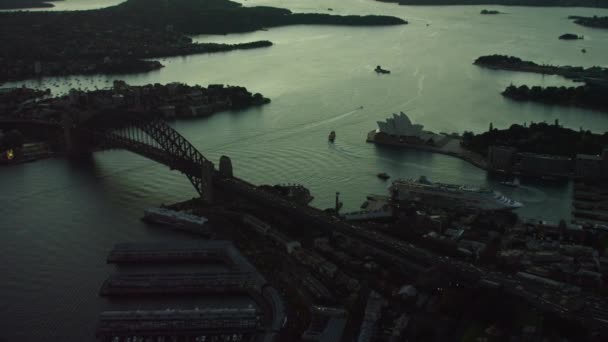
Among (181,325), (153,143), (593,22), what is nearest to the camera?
(181,325)

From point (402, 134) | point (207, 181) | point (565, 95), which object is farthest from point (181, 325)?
point (565, 95)

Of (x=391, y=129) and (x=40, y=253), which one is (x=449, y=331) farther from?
(x=391, y=129)

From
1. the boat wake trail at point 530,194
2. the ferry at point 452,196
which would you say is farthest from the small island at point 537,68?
the ferry at point 452,196

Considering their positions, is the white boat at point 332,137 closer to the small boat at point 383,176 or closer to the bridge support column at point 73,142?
the small boat at point 383,176

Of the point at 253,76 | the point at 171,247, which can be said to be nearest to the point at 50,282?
the point at 171,247

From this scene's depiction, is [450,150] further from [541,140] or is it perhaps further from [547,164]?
[547,164]

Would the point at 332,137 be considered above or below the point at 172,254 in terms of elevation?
above

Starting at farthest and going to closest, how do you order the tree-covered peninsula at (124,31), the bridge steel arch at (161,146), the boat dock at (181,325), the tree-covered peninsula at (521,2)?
the tree-covered peninsula at (521,2), the tree-covered peninsula at (124,31), the bridge steel arch at (161,146), the boat dock at (181,325)
